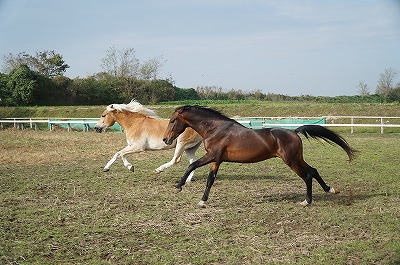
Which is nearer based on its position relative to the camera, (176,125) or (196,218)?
(196,218)

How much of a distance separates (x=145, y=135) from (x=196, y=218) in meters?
4.09

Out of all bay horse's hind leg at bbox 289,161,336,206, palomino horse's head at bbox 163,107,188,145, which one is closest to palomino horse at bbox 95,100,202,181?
palomino horse's head at bbox 163,107,188,145

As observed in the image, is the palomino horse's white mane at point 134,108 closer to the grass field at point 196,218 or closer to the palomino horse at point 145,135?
the palomino horse at point 145,135

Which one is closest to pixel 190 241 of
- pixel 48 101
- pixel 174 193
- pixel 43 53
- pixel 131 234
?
pixel 131 234

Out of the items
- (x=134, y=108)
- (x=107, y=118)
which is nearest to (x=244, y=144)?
(x=134, y=108)

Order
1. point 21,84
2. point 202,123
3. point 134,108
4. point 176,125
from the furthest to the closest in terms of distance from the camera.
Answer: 1. point 21,84
2. point 134,108
3. point 176,125
4. point 202,123

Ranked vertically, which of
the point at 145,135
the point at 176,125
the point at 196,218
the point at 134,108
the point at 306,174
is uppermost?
the point at 134,108

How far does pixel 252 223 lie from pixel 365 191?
325cm

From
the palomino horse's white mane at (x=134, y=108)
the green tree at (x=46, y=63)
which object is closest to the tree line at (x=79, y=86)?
the green tree at (x=46, y=63)

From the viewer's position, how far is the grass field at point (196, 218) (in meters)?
4.87

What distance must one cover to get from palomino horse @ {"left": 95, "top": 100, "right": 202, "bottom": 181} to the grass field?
1.91 feet

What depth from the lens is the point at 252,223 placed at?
6.21m

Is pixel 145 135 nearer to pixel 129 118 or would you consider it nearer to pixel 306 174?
pixel 129 118

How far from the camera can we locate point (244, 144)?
7.46 metres
